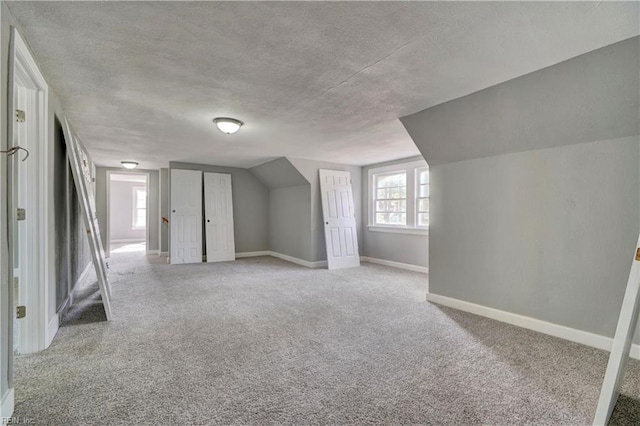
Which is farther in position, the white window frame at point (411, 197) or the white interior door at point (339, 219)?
the white interior door at point (339, 219)

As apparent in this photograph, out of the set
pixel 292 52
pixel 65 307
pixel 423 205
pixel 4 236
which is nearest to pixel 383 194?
pixel 423 205

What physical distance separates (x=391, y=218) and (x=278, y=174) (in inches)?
104

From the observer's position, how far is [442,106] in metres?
2.96

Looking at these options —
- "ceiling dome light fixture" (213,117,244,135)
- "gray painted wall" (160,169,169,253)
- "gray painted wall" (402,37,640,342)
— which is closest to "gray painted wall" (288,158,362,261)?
"ceiling dome light fixture" (213,117,244,135)

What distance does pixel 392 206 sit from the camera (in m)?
6.05

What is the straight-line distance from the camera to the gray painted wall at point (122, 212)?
33.7 feet

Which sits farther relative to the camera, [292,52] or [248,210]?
[248,210]

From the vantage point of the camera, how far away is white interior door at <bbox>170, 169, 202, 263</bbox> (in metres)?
6.18

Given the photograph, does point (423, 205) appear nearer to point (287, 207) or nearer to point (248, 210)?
point (287, 207)

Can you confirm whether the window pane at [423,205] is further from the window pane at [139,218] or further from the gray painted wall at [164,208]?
the window pane at [139,218]

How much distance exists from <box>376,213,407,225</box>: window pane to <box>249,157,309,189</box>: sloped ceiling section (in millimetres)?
1789

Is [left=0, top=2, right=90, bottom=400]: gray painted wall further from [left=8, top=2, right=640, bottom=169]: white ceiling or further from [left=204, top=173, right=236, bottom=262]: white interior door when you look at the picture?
[left=204, top=173, right=236, bottom=262]: white interior door

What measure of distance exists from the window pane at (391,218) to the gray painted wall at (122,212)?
9006 millimetres

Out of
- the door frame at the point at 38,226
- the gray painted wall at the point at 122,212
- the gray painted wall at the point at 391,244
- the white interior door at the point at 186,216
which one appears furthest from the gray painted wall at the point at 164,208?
the door frame at the point at 38,226
